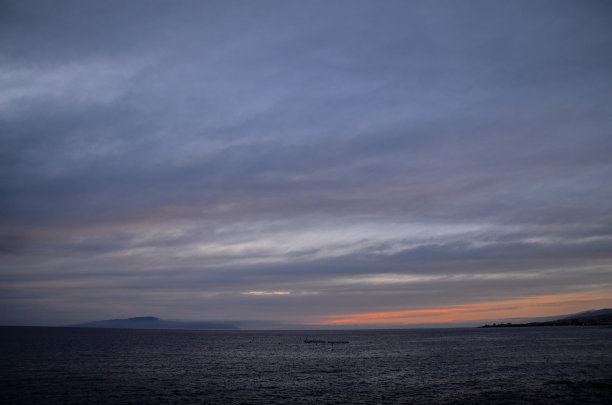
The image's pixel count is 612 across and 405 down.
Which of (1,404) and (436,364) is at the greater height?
(1,404)

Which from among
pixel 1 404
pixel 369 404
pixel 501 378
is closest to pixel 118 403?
pixel 1 404

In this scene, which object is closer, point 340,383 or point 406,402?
point 406,402

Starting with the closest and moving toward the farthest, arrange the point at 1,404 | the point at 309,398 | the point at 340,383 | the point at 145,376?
the point at 1,404, the point at 309,398, the point at 340,383, the point at 145,376

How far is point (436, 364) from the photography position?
8438 centimetres

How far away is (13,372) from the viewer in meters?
69.8

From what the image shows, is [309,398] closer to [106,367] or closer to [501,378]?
[501,378]

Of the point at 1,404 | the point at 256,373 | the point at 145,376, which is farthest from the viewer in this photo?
the point at 256,373

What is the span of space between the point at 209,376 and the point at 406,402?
3528 centimetres

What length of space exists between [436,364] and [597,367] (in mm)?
26962

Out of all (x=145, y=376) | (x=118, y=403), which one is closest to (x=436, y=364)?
(x=145, y=376)

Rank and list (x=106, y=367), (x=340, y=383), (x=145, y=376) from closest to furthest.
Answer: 1. (x=340, y=383)
2. (x=145, y=376)
3. (x=106, y=367)

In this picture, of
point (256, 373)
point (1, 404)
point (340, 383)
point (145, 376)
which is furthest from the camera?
point (256, 373)

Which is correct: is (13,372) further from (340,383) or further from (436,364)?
(436,364)

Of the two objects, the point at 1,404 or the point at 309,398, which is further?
the point at 309,398
